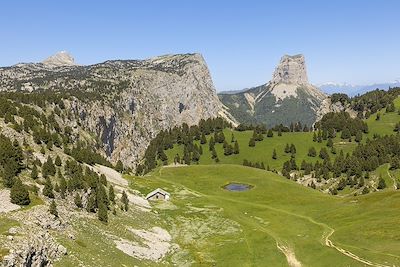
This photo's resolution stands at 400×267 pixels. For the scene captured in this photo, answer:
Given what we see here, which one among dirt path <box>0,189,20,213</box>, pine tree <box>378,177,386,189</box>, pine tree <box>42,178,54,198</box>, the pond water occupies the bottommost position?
pine tree <box>378,177,386,189</box>

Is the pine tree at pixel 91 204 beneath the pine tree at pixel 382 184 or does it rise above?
above

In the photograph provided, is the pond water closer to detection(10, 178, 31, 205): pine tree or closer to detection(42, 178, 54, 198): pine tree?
detection(42, 178, 54, 198): pine tree

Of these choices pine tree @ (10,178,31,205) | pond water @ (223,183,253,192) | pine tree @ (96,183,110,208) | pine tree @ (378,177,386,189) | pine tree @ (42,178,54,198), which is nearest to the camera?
pine tree @ (10,178,31,205)

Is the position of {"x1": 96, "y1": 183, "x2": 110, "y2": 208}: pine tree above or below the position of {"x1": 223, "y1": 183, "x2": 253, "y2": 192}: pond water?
above

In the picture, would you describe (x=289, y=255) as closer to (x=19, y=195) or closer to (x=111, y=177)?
(x=19, y=195)

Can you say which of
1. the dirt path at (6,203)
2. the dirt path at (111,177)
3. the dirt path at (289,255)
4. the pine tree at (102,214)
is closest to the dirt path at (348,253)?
the dirt path at (289,255)

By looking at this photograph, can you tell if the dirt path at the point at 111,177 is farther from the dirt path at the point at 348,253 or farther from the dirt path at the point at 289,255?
the dirt path at the point at 348,253

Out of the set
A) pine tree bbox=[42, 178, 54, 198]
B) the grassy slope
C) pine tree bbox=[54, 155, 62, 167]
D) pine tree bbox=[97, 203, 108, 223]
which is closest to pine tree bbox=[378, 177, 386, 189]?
the grassy slope

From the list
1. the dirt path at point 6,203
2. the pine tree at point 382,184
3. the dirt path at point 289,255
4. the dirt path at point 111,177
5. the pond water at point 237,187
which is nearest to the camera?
the dirt path at point 6,203

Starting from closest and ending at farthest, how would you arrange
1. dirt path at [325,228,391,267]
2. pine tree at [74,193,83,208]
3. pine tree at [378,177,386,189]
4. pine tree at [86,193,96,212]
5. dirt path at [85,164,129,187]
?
1. dirt path at [325,228,391,267]
2. pine tree at [74,193,83,208]
3. pine tree at [86,193,96,212]
4. dirt path at [85,164,129,187]
5. pine tree at [378,177,386,189]

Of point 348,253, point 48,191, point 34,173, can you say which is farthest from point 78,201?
point 348,253
